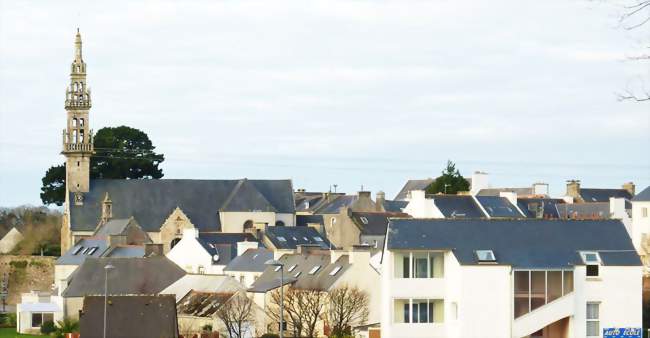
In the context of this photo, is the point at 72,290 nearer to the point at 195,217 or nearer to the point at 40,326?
the point at 40,326

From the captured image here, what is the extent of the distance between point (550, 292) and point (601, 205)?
182 ft

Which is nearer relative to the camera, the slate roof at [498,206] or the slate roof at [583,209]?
the slate roof at [498,206]

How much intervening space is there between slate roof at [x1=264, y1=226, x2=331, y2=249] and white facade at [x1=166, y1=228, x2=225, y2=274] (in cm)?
632

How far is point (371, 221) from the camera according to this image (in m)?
103

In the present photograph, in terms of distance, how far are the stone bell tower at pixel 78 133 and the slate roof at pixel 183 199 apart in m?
1.06

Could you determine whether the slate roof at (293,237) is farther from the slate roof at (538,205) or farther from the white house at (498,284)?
the white house at (498,284)

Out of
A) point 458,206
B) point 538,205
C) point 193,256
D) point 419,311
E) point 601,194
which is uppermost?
point 601,194

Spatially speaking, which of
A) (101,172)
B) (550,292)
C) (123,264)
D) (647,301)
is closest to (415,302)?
(550,292)

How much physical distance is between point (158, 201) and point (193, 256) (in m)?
31.1

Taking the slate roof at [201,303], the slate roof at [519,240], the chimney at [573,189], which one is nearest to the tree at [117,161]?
the chimney at [573,189]

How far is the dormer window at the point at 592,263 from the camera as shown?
1901 inches

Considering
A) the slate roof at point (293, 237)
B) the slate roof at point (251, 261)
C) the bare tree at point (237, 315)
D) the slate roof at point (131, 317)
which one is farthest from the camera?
the slate roof at point (293, 237)

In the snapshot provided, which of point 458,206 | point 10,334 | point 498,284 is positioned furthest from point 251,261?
point 498,284

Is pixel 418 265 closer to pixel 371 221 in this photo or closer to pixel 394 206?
pixel 371 221
